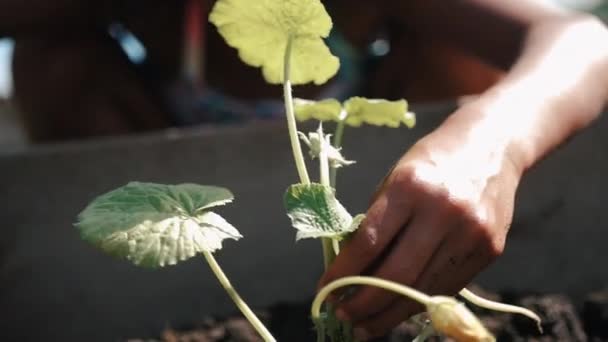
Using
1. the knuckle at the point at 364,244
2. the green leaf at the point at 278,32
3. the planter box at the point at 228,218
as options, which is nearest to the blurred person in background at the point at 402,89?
the knuckle at the point at 364,244

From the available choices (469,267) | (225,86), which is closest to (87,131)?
(225,86)

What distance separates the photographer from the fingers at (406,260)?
518 millimetres

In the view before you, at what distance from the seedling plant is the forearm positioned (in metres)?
0.08

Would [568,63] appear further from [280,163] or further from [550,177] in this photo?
[280,163]

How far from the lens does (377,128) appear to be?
1103 millimetres

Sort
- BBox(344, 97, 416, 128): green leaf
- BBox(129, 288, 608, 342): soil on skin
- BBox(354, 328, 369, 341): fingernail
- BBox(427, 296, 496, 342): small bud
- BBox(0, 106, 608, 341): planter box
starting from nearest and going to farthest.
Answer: BBox(427, 296, 496, 342): small bud < BBox(354, 328, 369, 341): fingernail < BBox(344, 97, 416, 128): green leaf < BBox(129, 288, 608, 342): soil on skin < BBox(0, 106, 608, 341): planter box

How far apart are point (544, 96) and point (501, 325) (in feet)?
0.78

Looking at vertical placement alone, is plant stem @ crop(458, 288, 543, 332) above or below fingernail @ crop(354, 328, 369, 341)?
above

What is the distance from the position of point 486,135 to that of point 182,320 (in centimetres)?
54

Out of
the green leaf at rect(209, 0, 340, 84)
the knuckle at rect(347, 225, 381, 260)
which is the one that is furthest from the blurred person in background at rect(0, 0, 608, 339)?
the green leaf at rect(209, 0, 340, 84)

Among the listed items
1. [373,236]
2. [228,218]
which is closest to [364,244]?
[373,236]

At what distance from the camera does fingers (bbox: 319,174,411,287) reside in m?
0.52

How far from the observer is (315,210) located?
1.74 ft

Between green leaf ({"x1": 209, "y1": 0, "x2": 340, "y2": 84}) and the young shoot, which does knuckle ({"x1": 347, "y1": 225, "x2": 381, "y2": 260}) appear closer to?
the young shoot
